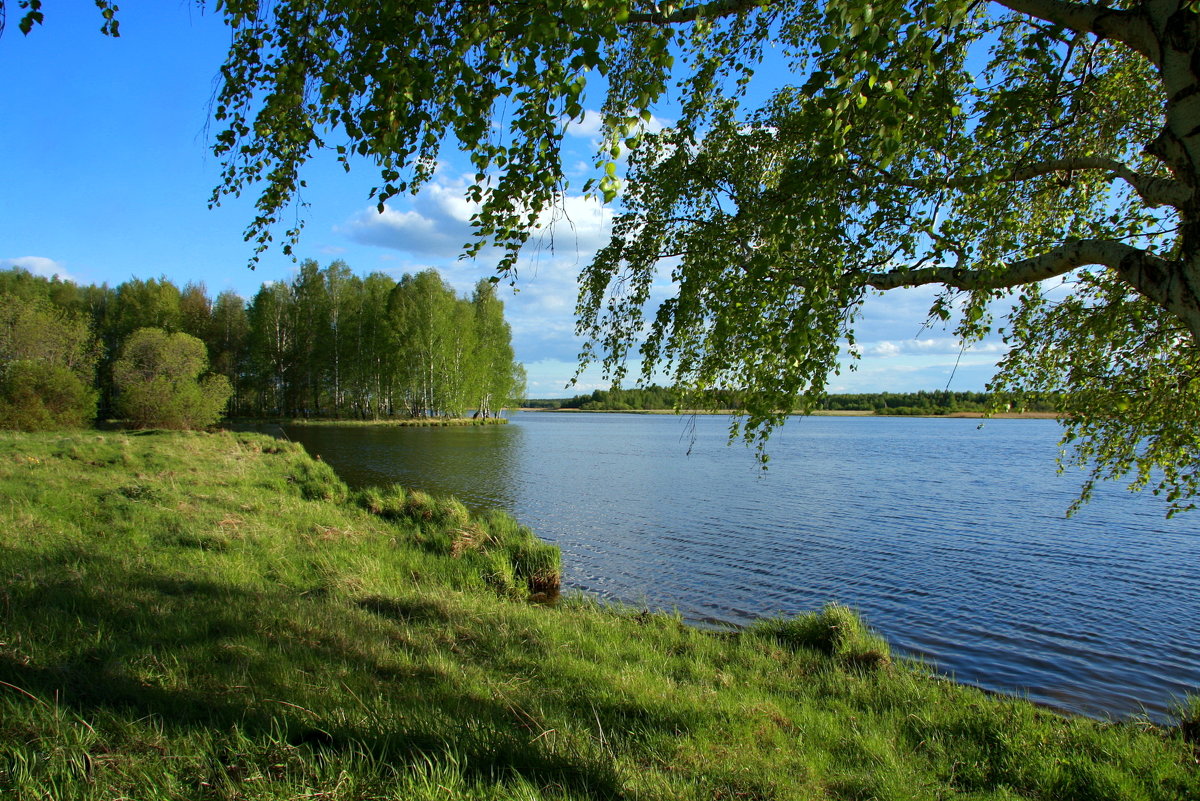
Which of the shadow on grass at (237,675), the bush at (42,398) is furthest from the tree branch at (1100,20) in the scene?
the bush at (42,398)

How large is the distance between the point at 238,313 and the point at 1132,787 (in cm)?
7441

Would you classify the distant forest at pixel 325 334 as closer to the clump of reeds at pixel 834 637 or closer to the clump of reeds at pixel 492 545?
the clump of reeds at pixel 492 545

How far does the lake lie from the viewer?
9.48 m

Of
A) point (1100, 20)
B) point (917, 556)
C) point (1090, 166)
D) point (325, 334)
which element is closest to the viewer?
point (1100, 20)

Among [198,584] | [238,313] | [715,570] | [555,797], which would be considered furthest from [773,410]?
[238,313]

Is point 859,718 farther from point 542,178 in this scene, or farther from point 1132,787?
point 542,178

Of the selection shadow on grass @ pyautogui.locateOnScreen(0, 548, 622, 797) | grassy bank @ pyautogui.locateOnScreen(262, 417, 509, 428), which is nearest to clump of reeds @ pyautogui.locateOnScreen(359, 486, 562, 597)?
shadow on grass @ pyautogui.locateOnScreen(0, 548, 622, 797)

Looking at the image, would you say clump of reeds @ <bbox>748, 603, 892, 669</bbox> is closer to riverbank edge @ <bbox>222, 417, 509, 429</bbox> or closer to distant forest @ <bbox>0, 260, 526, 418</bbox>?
distant forest @ <bbox>0, 260, 526, 418</bbox>

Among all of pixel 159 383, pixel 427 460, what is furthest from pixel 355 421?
pixel 427 460

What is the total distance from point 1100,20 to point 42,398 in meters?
46.6

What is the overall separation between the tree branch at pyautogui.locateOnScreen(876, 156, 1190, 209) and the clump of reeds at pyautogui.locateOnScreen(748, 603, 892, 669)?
213 inches

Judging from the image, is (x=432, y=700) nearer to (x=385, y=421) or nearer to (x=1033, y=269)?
(x=1033, y=269)

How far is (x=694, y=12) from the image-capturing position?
4477 millimetres

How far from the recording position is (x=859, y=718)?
5.65 meters
